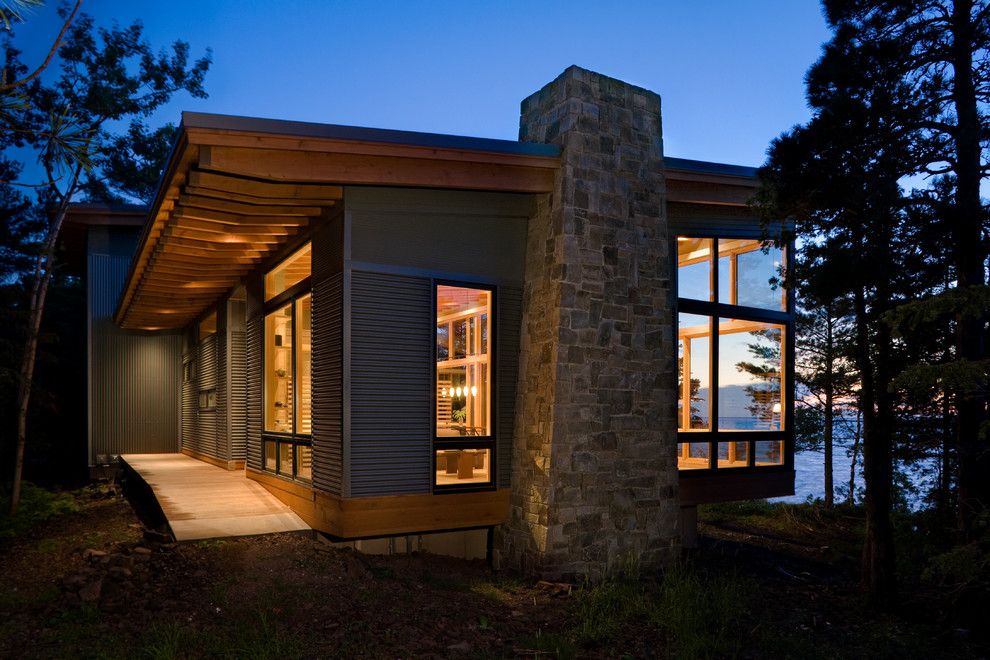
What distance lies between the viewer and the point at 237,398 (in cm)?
1229

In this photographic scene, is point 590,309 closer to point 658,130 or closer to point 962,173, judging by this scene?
point 658,130

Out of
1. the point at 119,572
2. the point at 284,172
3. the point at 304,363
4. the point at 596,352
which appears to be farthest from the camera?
the point at 304,363

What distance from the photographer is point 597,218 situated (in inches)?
318

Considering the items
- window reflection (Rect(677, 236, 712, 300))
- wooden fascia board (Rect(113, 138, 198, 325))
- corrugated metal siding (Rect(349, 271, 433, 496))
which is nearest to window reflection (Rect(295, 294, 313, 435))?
corrugated metal siding (Rect(349, 271, 433, 496))

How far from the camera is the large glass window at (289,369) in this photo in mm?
8766

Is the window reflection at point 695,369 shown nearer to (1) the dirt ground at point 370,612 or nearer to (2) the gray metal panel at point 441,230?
(1) the dirt ground at point 370,612

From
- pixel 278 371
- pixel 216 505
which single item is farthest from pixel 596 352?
pixel 216 505

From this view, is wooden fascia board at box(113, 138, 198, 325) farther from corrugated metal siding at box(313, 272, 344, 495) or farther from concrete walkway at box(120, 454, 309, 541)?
concrete walkway at box(120, 454, 309, 541)

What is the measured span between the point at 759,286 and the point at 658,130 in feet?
10.5

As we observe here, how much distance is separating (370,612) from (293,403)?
3643mm

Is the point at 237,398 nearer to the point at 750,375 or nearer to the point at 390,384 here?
the point at 390,384

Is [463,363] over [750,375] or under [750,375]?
over

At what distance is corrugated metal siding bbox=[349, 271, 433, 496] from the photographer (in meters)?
7.44

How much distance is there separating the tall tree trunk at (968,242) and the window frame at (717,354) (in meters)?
2.25
